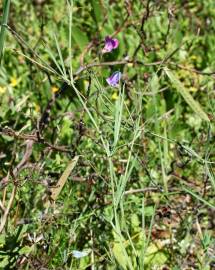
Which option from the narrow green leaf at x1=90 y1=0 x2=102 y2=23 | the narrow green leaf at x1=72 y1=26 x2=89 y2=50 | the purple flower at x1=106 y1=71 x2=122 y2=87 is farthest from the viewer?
the narrow green leaf at x1=72 y1=26 x2=89 y2=50

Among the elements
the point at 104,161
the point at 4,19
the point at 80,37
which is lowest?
the point at 104,161

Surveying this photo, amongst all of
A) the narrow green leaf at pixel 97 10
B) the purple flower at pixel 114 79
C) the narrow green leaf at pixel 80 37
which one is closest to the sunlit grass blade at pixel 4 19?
the purple flower at pixel 114 79

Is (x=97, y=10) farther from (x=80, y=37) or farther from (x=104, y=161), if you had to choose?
(x=104, y=161)

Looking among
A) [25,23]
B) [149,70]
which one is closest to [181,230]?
[149,70]

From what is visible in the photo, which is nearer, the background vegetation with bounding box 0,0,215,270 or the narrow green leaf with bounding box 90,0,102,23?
the background vegetation with bounding box 0,0,215,270

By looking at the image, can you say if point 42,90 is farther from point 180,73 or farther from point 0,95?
point 180,73

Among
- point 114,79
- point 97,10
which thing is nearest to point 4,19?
point 114,79

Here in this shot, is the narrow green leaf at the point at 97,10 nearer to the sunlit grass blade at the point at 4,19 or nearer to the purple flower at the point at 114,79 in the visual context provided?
the purple flower at the point at 114,79

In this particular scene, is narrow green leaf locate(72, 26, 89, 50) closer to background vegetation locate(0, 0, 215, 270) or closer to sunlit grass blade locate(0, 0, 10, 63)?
background vegetation locate(0, 0, 215, 270)

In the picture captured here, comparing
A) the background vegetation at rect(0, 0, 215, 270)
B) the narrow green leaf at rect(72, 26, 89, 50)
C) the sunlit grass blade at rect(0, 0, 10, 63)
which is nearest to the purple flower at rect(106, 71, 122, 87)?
the background vegetation at rect(0, 0, 215, 270)

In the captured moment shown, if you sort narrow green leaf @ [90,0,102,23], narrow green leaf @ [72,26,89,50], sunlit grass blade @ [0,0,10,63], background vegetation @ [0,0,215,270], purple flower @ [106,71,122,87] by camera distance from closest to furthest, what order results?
sunlit grass blade @ [0,0,10,63] → background vegetation @ [0,0,215,270] → purple flower @ [106,71,122,87] → narrow green leaf @ [90,0,102,23] → narrow green leaf @ [72,26,89,50]
